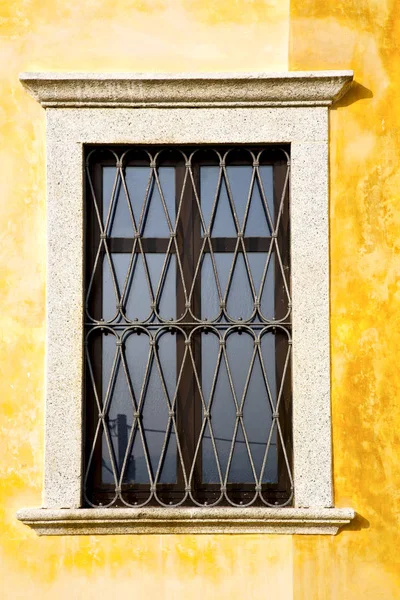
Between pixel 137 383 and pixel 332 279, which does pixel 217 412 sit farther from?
pixel 332 279

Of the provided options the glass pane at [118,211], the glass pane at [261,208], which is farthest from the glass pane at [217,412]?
the glass pane at [118,211]

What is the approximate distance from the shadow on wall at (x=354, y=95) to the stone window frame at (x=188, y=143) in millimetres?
68

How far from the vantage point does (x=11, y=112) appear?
14.5 ft

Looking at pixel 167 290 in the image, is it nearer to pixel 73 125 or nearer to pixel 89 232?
pixel 89 232

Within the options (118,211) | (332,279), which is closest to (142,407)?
(118,211)

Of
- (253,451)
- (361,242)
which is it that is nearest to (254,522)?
(253,451)

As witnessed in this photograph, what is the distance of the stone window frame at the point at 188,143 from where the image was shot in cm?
422

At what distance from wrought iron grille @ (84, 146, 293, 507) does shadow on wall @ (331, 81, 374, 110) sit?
0.43m

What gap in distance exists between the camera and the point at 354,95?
4418 mm

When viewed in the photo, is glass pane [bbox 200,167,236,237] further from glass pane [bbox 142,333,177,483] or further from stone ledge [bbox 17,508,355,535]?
stone ledge [bbox 17,508,355,535]

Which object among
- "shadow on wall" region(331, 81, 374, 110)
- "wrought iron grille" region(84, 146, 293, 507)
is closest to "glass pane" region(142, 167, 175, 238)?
"wrought iron grille" region(84, 146, 293, 507)

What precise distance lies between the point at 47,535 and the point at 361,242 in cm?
238

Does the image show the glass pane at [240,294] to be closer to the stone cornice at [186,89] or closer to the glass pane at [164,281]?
the glass pane at [164,281]

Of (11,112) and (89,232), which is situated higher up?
(11,112)
